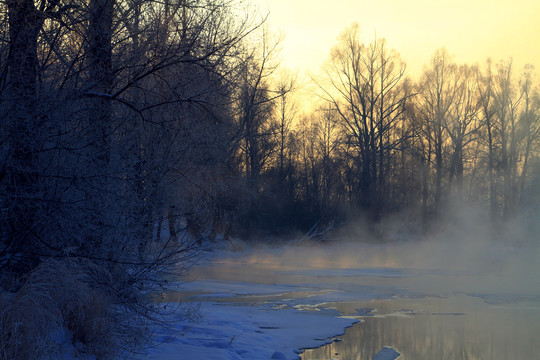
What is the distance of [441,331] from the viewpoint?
33.1 ft

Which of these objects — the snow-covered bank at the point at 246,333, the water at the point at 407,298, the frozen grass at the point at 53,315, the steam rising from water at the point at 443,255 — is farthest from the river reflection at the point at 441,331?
the frozen grass at the point at 53,315

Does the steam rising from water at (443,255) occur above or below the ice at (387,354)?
above

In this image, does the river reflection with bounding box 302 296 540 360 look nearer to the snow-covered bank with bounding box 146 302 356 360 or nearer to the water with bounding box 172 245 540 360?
the water with bounding box 172 245 540 360

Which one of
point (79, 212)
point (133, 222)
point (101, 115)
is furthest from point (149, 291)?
point (101, 115)

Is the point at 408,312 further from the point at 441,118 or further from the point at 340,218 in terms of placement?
the point at 441,118

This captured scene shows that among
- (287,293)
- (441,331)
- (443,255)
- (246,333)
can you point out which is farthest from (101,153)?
(443,255)

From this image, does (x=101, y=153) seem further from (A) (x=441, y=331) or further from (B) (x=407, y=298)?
(B) (x=407, y=298)

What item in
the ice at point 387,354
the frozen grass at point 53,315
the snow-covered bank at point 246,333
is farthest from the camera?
the ice at point 387,354

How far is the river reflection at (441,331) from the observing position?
28.1 ft

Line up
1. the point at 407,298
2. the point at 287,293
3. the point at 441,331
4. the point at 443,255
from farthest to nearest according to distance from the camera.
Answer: the point at 443,255 < the point at 287,293 < the point at 407,298 < the point at 441,331

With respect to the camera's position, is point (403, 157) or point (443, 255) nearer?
point (443, 255)

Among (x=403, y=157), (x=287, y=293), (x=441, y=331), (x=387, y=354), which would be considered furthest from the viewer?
(x=403, y=157)

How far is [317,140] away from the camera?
48.9 m

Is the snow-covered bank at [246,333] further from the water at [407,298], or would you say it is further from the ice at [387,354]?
the ice at [387,354]
